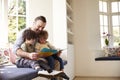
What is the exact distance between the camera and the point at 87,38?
609 cm

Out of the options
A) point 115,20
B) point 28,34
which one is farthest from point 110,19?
point 28,34

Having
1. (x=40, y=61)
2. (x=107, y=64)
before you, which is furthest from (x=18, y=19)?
(x=107, y=64)

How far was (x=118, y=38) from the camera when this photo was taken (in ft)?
21.0

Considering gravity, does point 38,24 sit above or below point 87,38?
above

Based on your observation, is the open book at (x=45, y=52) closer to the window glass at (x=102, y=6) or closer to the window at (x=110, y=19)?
the window at (x=110, y=19)

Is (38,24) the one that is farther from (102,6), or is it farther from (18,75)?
(102,6)

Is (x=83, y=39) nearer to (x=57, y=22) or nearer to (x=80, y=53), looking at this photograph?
(x=80, y=53)

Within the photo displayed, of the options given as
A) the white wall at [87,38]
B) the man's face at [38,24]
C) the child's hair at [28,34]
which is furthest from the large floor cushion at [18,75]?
the white wall at [87,38]

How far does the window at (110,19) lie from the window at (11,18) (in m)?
2.77

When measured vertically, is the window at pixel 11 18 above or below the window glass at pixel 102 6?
below

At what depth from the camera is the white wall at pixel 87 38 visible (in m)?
5.92

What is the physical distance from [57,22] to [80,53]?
6.20 feet

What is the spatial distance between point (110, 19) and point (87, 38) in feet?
3.42

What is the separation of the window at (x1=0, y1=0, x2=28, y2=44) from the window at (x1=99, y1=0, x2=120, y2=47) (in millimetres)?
2766
